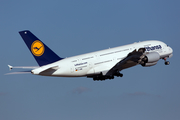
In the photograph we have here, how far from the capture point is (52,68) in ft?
137

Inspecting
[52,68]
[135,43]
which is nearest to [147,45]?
[135,43]

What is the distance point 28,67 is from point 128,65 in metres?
14.2

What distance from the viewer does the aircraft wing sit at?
42469 millimetres

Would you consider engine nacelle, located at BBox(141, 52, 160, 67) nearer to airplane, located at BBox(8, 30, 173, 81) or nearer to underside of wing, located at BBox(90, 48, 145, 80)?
airplane, located at BBox(8, 30, 173, 81)

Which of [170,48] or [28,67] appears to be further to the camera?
[170,48]

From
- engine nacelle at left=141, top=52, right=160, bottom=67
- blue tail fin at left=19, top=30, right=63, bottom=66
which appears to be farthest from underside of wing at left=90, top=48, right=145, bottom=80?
blue tail fin at left=19, top=30, right=63, bottom=66

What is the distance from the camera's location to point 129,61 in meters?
43.8

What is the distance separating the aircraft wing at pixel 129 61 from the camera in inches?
1672

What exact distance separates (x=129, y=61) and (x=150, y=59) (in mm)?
3069

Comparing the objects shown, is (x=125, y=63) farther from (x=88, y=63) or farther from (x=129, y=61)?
(x=88, y=63)

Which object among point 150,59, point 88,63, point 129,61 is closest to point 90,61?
point 88,63

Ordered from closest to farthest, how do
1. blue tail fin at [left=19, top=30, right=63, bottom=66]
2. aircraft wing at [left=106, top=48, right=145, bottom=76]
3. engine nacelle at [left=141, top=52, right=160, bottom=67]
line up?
blue tail fin at [left=19, top=30, right=63, bottom=66] < aircraft wing at [left=106, top=48, right=145, bottom=76] < engine nacelle at [left=141, top=52, right=160, bottom=67]

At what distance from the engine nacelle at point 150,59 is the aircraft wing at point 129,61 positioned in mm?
737

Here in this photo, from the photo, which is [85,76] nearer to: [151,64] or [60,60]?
[60,60]
